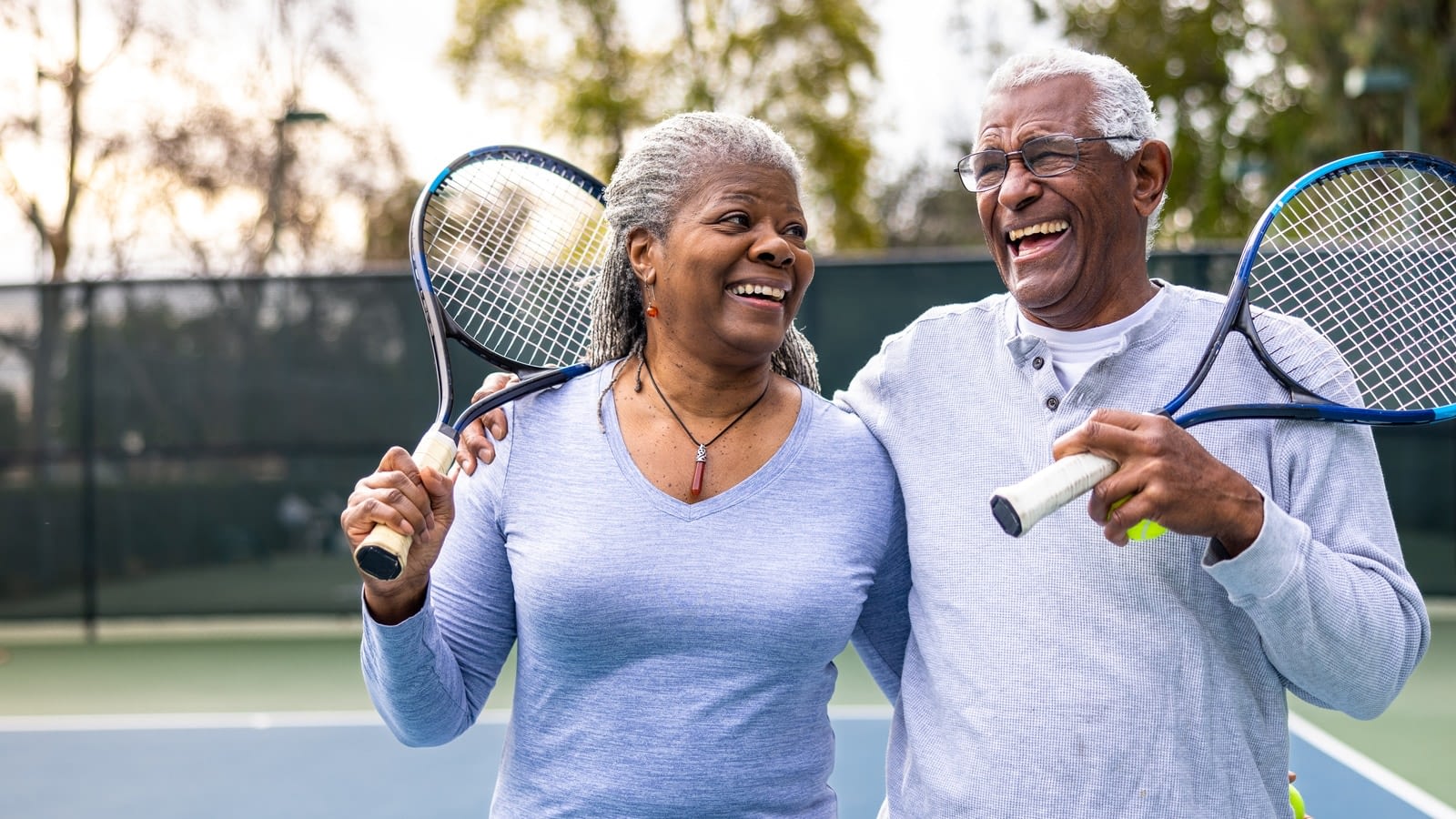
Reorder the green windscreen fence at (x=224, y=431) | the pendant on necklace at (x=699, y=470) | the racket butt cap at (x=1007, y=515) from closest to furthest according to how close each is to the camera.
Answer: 1. the racket butt cap at (x=1007, y=515)
2. the pendant on necklace at (x=699, y=470)
3. the green windscreen fence at (x=224, y=431)

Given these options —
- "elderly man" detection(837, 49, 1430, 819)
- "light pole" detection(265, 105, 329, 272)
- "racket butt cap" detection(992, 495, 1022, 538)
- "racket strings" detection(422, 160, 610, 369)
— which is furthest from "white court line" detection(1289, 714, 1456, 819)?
"light pole" detection(265, 105, 329, 272)

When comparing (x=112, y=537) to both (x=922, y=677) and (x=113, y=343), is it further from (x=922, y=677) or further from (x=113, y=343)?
(x=922, y=677)

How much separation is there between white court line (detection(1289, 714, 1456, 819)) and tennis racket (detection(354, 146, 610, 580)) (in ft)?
10.1

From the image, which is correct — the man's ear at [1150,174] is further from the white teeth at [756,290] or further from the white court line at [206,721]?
the white court line at [206,721]

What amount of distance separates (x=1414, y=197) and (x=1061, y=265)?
1.12 m

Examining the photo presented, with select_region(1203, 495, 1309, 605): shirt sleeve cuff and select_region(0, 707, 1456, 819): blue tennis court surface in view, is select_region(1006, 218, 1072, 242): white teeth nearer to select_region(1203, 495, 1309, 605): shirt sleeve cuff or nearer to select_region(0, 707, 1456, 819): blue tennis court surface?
select_region(1203, 495, 1309, 605): shirt sleeve cuff

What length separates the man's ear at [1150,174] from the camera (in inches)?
77.4

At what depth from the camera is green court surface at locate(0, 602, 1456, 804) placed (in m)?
5.55

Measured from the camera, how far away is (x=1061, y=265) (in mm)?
1904

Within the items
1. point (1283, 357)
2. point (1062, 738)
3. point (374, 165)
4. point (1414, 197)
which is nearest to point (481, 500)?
point (1062, 738)

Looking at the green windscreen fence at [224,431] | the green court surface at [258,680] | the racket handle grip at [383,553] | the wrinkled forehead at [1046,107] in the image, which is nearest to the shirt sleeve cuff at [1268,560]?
the wrinkled forehead at [1046,107]

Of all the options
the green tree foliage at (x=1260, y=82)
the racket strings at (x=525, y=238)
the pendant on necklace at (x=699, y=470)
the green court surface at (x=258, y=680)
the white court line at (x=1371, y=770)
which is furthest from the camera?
the green tree foliage at (x=1260, y=82)

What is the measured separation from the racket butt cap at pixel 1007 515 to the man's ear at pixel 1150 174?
0.65 m

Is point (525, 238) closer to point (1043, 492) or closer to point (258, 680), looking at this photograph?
point (1043, 492)
